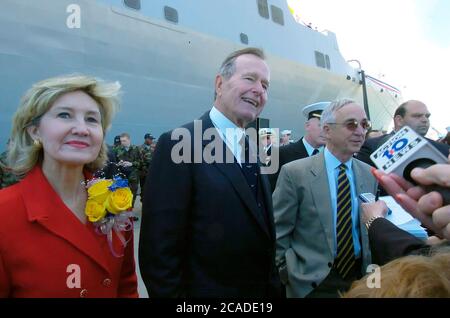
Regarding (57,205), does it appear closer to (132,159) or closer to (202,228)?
(202,228)

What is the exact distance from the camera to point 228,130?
1.92 m

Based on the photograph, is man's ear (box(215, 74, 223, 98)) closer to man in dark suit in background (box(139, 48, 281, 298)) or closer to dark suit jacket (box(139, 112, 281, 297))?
man in dark suit in background (box(139, 48, 281, 298))

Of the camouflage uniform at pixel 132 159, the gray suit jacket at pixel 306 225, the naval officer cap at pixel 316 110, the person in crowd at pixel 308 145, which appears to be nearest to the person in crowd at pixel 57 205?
the gray suit jacket at pixel 306 225

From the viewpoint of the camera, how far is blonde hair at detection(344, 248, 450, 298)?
0.75 meters

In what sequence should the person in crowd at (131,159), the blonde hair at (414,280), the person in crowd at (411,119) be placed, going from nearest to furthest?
the blonde hair at (414,280) < the person in crowd at (411,119) < the person in crowd at (131,159)

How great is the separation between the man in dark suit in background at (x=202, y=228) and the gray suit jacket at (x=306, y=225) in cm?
37

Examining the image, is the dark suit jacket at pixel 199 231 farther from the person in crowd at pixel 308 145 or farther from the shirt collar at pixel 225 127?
the person in crowd at pixel 308 145

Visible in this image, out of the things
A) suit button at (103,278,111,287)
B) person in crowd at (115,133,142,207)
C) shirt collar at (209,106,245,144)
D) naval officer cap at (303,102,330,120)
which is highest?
person in crowd at (115,133,142,207)

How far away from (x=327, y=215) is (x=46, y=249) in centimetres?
162

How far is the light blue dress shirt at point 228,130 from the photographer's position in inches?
74.4

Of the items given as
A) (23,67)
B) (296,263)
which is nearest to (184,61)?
(23,67)

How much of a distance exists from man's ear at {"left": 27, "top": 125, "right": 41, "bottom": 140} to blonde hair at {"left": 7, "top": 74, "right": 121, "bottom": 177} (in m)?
0.02

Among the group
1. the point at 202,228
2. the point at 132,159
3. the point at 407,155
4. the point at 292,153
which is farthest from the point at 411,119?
the point at 132,159

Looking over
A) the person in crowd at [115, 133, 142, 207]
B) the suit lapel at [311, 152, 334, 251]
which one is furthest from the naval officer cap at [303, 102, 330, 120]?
the person in crowd at [115, 133, 142, 207]
